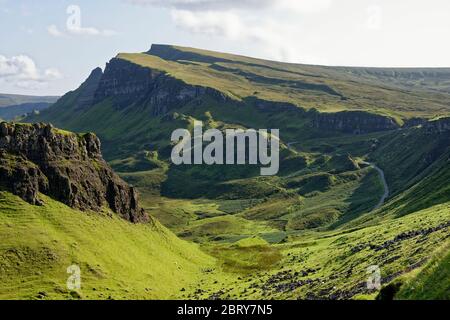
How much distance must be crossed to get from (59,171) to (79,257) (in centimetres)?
2980

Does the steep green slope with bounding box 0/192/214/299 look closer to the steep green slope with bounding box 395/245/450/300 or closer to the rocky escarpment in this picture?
the rocky escarpment

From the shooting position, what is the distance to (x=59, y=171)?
462 ft

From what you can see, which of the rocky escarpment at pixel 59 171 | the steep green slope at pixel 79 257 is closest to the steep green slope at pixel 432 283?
the steep green slope at pixel 79 257

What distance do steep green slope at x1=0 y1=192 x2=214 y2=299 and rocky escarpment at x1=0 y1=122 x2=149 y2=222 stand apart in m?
3.69

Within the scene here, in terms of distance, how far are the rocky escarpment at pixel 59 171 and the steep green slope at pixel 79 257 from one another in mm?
3691

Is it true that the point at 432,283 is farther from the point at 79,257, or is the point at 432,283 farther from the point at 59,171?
the point at 59,171

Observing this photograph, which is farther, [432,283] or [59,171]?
[59,171]

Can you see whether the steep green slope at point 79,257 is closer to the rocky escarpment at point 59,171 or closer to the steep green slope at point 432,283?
the rocky escarpment at point 59,171

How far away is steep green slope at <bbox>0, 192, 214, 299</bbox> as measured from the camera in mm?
110125

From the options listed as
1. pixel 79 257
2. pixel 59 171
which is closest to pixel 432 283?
pixel 79 257
